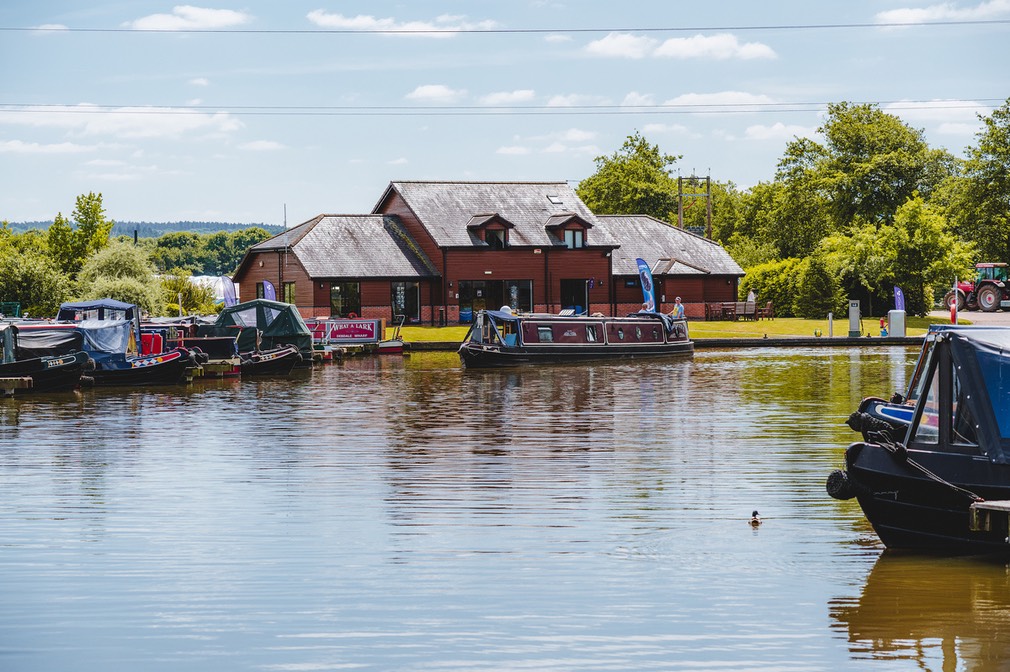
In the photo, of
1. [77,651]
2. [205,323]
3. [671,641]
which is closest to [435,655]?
[671,641]

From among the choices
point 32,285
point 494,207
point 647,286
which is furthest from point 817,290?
point 32,285

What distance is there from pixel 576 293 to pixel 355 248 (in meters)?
13.5

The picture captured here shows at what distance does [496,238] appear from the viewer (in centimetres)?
7450

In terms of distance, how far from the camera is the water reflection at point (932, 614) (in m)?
10.5

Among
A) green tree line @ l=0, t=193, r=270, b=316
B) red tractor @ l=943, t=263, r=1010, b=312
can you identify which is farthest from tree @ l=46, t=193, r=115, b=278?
red tractor @ l=943, t=263, r=1010, b=312

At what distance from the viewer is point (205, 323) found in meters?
51.9

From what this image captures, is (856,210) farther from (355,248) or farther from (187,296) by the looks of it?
(187,296)

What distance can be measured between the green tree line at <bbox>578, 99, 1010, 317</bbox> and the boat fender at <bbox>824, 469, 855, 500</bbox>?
203 feet

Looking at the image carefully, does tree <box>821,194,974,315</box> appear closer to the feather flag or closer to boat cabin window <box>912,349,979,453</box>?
the feather flag

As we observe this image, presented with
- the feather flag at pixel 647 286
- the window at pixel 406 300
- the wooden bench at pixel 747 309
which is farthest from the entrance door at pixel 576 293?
the feather flag at pixel 647 286

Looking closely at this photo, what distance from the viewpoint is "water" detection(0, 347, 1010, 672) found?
10.6 meters

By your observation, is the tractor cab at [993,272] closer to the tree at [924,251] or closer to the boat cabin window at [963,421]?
the tree at [924,251]

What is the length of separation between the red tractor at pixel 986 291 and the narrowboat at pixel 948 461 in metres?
58.8

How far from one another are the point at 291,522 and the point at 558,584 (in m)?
4.63
